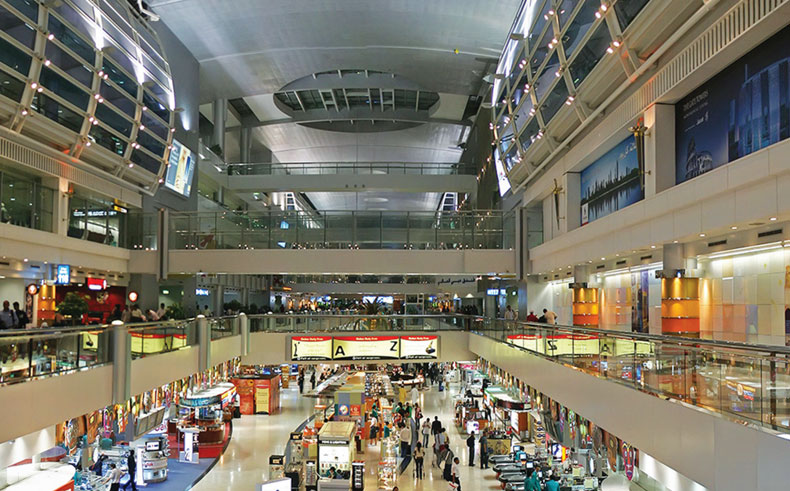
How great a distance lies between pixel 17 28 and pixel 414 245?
14.0 meters

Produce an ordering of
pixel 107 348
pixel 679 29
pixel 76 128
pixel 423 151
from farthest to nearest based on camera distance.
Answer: pixel 423 151 → pixel 76 128 → pixel 107 348 → pixel 679 29

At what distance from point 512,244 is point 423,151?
21.4 metres

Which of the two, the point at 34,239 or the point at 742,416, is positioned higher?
the point at 34,239

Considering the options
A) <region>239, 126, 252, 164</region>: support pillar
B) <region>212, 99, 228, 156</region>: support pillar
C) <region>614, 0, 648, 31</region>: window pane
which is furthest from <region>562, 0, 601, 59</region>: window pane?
<region>239, 126, 252, 164</region>: support pillar

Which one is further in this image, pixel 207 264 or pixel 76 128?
pixel 207 264

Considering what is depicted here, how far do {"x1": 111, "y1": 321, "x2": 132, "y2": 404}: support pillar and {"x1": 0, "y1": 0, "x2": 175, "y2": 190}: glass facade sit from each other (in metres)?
6.58

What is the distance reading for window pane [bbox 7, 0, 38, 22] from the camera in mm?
14914

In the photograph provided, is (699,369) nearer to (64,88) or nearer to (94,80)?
(64,88)

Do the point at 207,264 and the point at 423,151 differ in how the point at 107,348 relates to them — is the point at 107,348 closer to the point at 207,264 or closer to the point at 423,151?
the point at 207,264

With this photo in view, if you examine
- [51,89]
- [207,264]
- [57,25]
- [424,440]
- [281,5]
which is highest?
[281,5]

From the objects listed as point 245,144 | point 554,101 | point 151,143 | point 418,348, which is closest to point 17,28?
point 151,143

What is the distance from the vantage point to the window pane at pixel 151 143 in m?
22.6

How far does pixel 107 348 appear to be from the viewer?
12.0m

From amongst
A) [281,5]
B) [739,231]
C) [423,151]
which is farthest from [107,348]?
[423,151]
